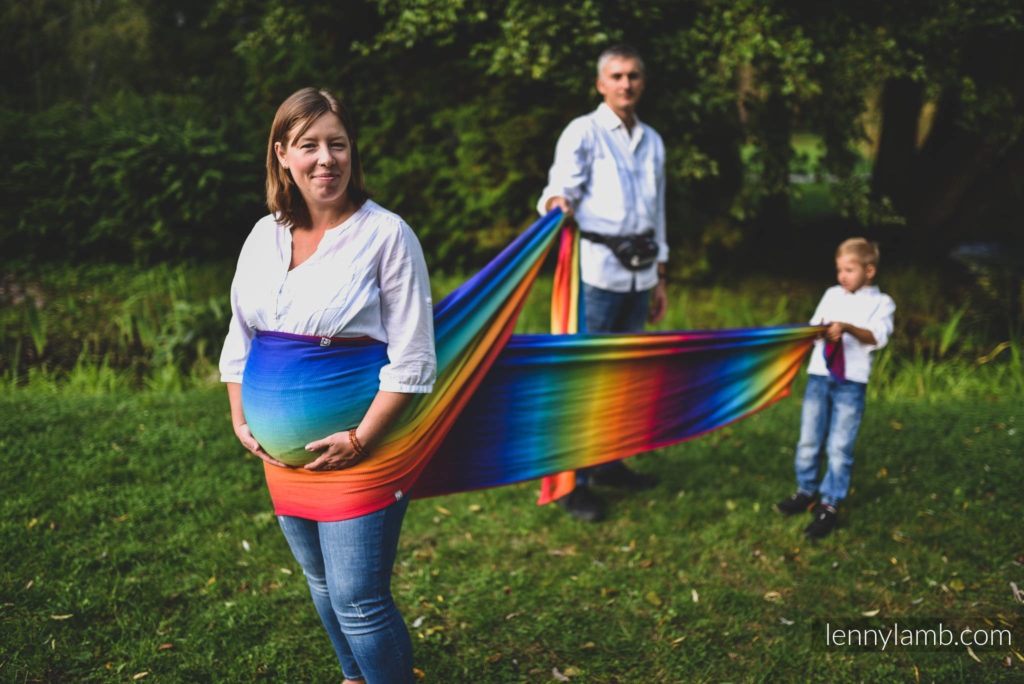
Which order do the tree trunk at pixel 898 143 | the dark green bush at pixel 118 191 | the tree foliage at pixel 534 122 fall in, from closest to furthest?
the tree foliage at pixel 534 122 → the dark green bush at pixel 118 191 → the tree trunk at pixel 898 143

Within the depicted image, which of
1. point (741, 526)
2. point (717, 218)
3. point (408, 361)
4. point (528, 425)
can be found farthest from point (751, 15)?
point (408, 361)

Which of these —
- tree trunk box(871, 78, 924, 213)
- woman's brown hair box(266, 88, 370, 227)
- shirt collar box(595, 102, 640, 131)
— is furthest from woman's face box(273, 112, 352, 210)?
tree trunk box(871, 78, 924, 213)

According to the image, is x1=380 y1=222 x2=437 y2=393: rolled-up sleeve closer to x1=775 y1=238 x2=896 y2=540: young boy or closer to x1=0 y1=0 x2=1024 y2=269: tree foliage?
x1=775 y1=238 x2=896 y2=540: young boy

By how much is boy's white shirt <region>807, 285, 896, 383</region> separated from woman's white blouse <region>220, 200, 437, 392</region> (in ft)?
7.08

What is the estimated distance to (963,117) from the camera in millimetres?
6609

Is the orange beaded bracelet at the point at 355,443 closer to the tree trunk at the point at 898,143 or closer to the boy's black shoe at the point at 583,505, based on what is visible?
the boy's black shoe at the point at 583,505

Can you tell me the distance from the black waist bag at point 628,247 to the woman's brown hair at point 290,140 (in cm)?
174

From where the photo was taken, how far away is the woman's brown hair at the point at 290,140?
1.74m

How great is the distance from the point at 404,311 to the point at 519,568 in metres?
1.85

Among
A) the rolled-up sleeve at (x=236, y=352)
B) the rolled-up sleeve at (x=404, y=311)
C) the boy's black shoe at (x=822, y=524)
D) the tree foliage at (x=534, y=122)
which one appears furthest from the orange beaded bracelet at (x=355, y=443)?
the tree foliage at (x=534, y=122)

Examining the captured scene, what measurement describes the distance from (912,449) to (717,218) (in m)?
3.16

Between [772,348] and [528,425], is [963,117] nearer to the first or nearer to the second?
[772,348]

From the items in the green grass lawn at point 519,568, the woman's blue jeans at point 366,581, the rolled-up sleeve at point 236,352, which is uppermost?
the rolled-up sleeve at point 236,352

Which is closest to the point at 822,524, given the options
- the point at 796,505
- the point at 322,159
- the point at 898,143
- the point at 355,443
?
the point at 796,505
